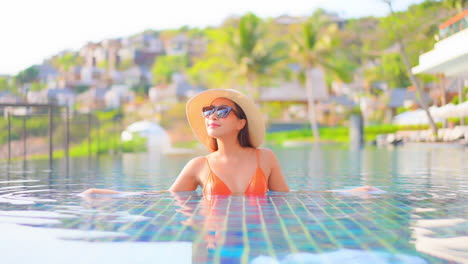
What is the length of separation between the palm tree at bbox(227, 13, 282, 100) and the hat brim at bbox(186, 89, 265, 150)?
1741 inches

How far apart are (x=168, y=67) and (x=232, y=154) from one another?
138 m

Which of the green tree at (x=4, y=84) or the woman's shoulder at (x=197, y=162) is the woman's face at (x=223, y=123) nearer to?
the woman's shoulder at (x=197, y=162)

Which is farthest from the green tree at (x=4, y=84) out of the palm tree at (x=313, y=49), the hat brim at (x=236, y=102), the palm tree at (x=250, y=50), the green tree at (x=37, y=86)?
the hat brim at (x=236, y=102)

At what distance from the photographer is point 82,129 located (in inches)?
1764

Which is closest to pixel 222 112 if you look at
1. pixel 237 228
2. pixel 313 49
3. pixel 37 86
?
pixel 237 228

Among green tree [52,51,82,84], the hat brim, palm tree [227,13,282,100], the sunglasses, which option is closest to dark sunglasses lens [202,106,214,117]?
the sunglasses

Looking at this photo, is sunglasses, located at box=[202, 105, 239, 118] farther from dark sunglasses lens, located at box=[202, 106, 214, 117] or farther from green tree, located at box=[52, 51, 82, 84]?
green tree, located at box=[52, 51, 82, 84]

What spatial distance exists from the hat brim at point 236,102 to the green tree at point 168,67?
428 ft

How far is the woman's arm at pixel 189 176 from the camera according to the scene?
18.6 ft

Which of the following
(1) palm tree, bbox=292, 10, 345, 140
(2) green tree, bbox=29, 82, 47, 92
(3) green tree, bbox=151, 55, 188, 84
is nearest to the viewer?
(1) palm tree, bbox=292, 10, 345, 140

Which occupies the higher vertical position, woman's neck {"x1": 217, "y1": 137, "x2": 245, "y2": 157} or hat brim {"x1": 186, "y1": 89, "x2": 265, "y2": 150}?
hat brim {"x1": 186, "y1": 89, "x2": 265, "y2": 150}

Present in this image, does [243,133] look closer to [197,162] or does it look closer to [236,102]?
[236,102]

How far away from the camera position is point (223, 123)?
212 inches

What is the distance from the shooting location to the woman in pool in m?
5.46
